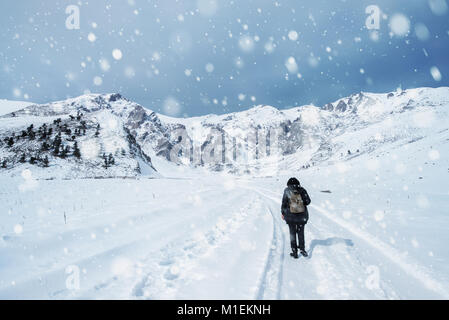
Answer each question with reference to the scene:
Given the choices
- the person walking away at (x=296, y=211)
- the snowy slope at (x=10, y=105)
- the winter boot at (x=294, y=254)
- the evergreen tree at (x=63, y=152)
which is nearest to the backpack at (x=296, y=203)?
the person walking away at (x=296, y=211)

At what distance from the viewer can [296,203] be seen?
6.67 m

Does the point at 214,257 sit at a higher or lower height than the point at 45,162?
lower

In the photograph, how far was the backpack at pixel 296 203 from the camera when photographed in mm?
6613

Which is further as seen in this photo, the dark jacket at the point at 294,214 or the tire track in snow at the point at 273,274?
the dark jacket at the point at 294,214

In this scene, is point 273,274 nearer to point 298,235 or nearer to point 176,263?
point 298,235

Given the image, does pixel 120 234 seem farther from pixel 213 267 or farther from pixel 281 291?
pixel 281 291

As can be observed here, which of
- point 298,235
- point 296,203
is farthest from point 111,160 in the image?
point 298,235

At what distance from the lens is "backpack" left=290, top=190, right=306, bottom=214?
6.61m

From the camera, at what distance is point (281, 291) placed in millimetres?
4227

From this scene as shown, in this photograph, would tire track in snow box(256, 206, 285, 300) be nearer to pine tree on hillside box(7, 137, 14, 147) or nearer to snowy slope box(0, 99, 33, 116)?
pine tree on hillside box(7, 137, 14, 147)

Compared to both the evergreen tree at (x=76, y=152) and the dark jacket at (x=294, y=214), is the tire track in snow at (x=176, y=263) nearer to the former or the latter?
Result: the dark jacket at (x=294, y=214)

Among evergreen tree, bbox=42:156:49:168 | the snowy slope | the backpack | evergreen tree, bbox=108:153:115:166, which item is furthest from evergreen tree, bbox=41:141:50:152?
the snowy slope

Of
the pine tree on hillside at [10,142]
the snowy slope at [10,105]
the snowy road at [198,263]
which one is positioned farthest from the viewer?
the snowy slope at [10,105]
